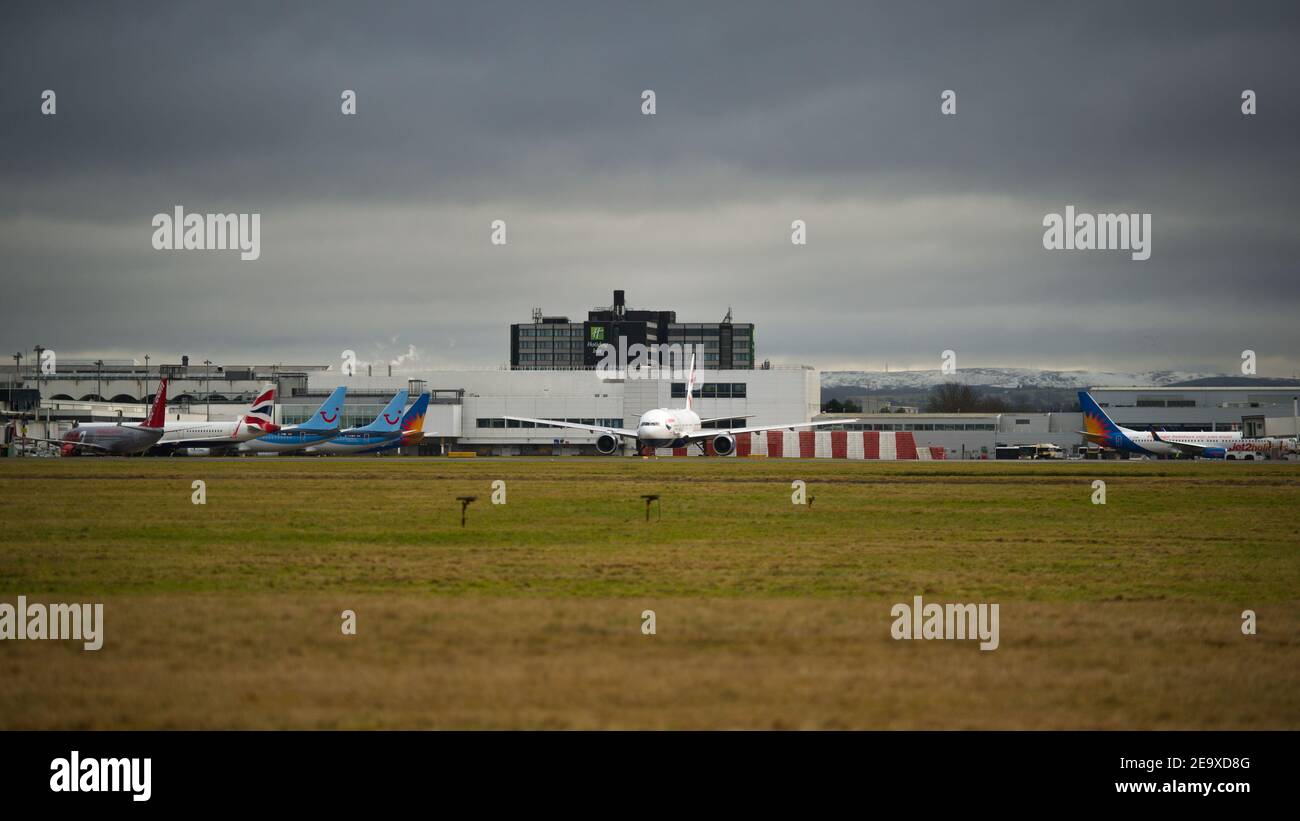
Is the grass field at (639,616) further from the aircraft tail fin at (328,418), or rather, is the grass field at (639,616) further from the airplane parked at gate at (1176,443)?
the airplane parked at gate at (1176,443)

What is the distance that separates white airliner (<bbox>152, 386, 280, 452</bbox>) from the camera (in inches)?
4552

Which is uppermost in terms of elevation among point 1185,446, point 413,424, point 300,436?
point 413,424

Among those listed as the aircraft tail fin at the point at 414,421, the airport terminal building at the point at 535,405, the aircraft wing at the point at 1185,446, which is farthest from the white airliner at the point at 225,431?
the aircraft wing at the point at 1185,446

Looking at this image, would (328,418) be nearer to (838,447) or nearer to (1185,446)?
(838,447)

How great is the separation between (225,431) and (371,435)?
50.0ft

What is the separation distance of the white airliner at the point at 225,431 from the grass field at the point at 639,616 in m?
71.5

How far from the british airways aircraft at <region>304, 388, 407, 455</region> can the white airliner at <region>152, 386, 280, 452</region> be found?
7.79 m

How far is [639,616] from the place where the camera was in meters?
19.5

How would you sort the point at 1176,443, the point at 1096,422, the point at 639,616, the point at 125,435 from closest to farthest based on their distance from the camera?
the point at 639,616
the point at 125,435
the point at 1176,443
the point at 1096,422

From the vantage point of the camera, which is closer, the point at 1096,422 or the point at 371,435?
the point at 371,435

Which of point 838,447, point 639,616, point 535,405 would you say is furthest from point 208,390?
point 639,616

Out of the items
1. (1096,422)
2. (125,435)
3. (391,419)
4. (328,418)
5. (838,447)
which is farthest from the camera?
(838,447)

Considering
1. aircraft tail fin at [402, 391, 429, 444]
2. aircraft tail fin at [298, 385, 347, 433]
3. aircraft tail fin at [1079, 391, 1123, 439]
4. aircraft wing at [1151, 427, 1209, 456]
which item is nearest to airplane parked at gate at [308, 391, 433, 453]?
aircraft tail fin at [402, 391, 429, 444]
